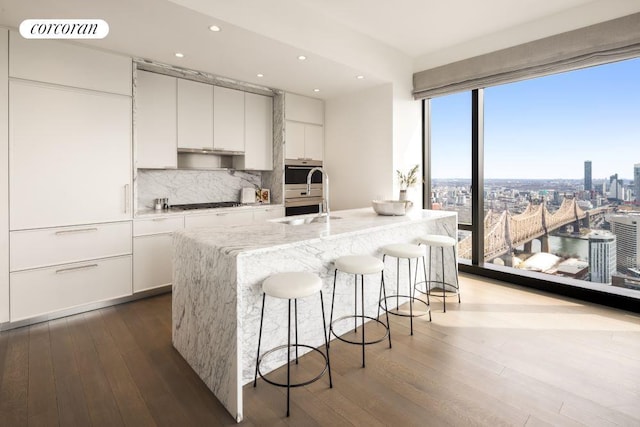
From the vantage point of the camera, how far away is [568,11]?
3332mm

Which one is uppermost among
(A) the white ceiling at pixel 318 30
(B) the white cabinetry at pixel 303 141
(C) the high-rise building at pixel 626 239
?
(A) the white ceiling at pixel 318 30

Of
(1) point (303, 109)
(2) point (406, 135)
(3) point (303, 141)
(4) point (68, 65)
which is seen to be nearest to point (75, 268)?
(4) point (68, 65)

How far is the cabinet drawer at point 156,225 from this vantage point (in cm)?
341

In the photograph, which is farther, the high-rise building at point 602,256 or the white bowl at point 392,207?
the high-rise building at point 602,256

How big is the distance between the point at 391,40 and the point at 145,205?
3.58m

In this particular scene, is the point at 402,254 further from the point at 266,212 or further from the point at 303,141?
the point at 303,141

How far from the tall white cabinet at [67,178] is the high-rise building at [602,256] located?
4.75 metres

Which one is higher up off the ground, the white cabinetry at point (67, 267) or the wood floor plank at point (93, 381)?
the white cabinetry at point (67, 267)

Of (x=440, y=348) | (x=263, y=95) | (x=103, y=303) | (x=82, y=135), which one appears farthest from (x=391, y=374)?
(x=263, y=95)

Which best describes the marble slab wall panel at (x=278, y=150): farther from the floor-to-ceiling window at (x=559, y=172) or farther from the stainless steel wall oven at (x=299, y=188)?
the floor-to-ceiling window at (x=559, y=172)

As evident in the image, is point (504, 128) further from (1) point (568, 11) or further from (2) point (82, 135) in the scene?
(2) point (82, 135)

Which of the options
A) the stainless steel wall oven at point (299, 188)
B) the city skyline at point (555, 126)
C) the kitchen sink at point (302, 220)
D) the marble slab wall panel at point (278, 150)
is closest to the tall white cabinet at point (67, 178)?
the kitchen sink at point (302, 220)

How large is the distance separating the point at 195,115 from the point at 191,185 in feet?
3.05

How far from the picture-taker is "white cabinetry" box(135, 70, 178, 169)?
3611 millimetres
